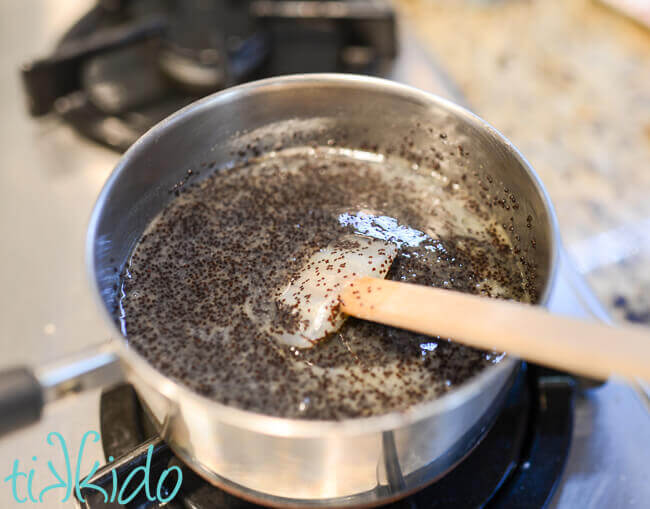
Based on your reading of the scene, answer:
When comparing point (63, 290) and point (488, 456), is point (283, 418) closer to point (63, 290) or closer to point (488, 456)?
point (488, 456)

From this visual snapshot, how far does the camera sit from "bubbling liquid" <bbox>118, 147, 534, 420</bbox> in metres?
0.56

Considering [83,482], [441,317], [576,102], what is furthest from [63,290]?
[576,102]

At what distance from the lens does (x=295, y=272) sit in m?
0.67

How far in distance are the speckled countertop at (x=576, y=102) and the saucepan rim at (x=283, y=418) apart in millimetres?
518

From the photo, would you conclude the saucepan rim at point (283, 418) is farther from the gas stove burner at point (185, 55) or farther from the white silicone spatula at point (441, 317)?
the gas stove burner at point (185, 55)

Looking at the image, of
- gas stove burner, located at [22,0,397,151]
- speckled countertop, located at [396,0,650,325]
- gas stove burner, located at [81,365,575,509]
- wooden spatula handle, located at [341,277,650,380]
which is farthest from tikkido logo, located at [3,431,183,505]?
speckled countertop, located at [396,0,650,325]

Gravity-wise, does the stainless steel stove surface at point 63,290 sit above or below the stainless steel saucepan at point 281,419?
below

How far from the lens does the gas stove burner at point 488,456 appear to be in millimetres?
562

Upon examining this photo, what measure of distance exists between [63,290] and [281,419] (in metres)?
0.56

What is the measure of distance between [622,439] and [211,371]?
1.56 ft

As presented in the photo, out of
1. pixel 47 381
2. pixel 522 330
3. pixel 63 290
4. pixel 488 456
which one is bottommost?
pixel 63 290

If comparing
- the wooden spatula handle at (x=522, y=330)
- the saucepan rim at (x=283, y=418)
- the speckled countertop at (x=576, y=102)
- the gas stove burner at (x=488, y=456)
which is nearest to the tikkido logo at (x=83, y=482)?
the gas stove burner at (x=488, y=456)

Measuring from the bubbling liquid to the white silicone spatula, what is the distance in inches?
1.1

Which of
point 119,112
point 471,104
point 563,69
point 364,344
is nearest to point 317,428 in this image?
point 364,344
